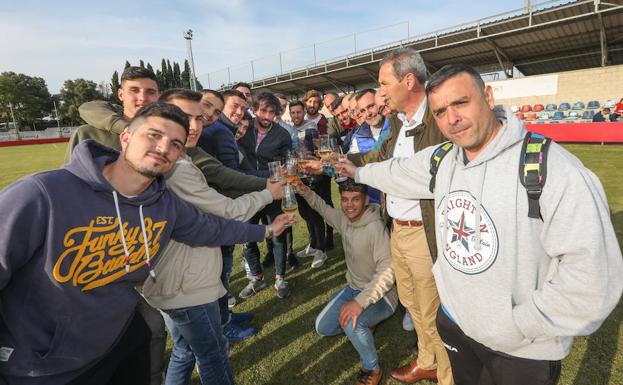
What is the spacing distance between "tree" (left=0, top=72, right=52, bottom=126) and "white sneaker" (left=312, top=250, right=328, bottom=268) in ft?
289

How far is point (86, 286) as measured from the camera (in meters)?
1.70

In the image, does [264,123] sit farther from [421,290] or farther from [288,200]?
[421,290]

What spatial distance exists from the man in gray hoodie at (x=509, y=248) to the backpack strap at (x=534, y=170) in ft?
0.08

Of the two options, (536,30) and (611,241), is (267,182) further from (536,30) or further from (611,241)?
(536,30)

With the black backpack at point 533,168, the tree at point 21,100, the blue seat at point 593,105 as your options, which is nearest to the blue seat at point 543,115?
the blue seat at point 593,105

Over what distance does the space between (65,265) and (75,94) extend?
295 ft

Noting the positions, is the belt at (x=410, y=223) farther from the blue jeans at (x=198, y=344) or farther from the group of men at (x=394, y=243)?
the blue jeans at (x=198, y=344)

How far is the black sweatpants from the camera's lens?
166cm

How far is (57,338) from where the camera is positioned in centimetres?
160

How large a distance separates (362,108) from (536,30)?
26629 millimetres

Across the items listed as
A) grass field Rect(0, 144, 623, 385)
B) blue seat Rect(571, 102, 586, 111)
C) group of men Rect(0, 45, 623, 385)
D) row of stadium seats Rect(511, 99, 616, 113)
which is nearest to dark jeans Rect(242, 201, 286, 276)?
grass field Rect(0, 144, 623, 385)

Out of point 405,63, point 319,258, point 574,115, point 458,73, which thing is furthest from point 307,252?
point 574,115

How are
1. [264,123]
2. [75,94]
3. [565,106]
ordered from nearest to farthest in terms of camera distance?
[264,123], [565,106], [75,94]

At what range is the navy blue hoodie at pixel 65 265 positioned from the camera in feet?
4.91
